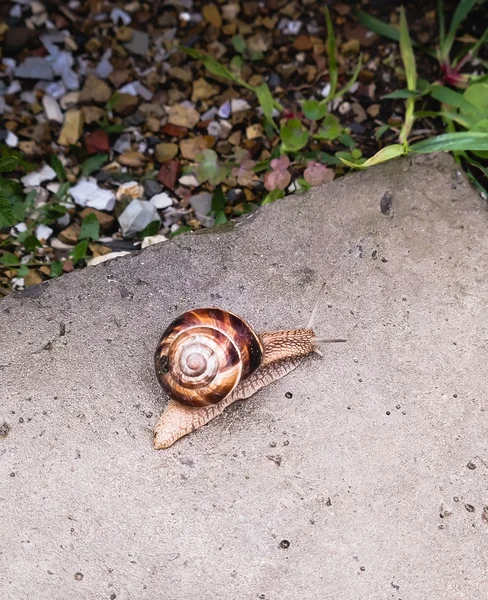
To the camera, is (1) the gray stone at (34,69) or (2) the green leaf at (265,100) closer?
(2) the green leaf at (265,100)

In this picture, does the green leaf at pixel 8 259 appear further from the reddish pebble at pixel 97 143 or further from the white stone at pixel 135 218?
the reddish pebble at pixel 97 143

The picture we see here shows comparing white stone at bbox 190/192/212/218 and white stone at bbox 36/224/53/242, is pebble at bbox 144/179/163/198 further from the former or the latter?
white stone at bbox 36/224/53/242

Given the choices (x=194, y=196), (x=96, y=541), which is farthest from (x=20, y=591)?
(x=194, y=196)

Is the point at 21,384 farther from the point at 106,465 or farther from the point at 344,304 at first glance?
the point at 344,304

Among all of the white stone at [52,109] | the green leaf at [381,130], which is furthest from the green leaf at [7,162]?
the green leaf at [381,130]

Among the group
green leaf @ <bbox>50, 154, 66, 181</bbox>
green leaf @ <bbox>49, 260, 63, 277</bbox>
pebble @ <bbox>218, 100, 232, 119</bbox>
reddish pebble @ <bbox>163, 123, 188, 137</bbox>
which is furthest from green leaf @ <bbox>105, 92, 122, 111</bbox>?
green leaf @ <bbox>49, 260, 63, 277</bbox>

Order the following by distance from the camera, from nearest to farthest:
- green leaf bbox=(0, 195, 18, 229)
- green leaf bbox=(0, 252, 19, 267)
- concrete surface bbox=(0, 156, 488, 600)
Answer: concrete surface bbox=(0, 156, 488, 600) < green leaf bbox=(0, 195, 18, 229) < green leaf bbox=(0, 252, 19, 267)

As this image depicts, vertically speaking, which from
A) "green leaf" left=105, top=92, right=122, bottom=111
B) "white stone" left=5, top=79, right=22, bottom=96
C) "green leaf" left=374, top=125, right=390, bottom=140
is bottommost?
"white stone" left=5, top=79, right=22, bottom=96
